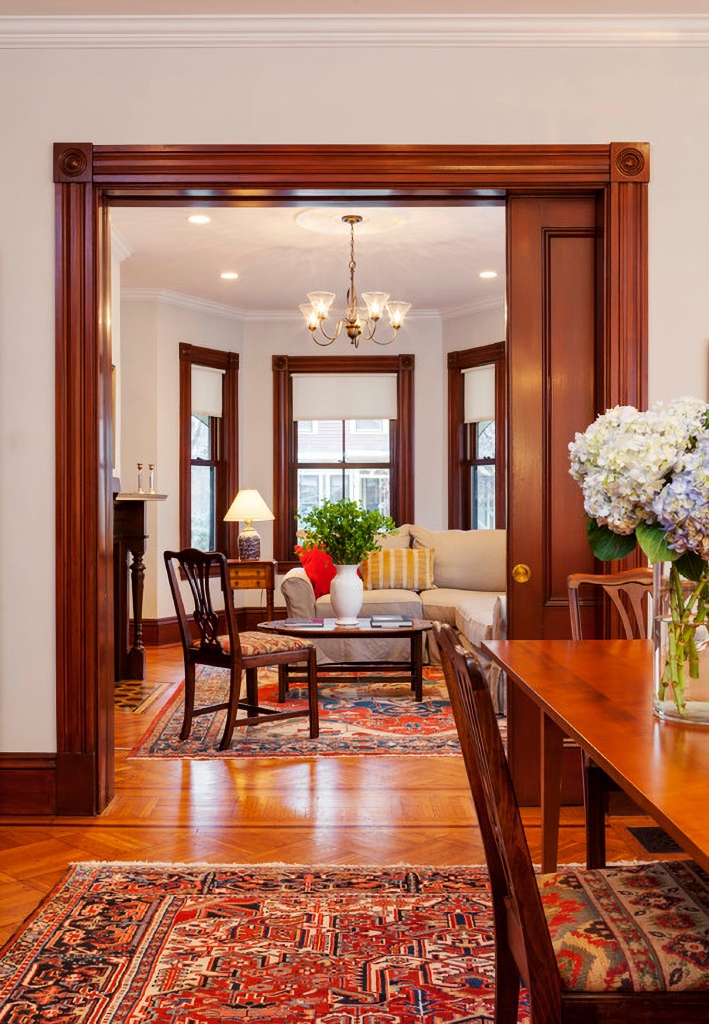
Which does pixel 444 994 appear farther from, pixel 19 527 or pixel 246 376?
pixel 246 376

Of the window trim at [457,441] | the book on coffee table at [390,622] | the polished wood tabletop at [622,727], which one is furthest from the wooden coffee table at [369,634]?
the window trim at [457,441]

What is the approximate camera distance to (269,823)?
366 centimetres

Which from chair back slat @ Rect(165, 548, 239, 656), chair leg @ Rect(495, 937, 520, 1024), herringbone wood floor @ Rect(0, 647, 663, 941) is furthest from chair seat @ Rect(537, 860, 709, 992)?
chair back slat @ Rect(165, 548, 239, 656)

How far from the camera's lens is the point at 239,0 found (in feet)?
11.8

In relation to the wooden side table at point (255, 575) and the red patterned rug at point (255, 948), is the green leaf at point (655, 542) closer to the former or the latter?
the red patterned rug at point (255, 948)

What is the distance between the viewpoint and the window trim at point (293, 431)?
30.9ft

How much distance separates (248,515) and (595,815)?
636 centimetres

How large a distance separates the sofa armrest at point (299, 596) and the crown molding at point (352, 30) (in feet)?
12.6

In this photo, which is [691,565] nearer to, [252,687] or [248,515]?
[252,687]

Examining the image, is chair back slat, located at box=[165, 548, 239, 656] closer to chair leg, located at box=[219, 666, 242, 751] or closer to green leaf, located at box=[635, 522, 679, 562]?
chair leg, located at box=[219, 666, 242, 751]

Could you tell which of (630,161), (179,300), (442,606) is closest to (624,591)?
(630,161)

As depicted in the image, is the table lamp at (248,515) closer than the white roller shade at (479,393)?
Yes

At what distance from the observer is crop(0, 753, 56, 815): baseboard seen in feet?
12.2

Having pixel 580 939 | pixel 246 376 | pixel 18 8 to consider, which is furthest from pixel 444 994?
pixel 246 376
